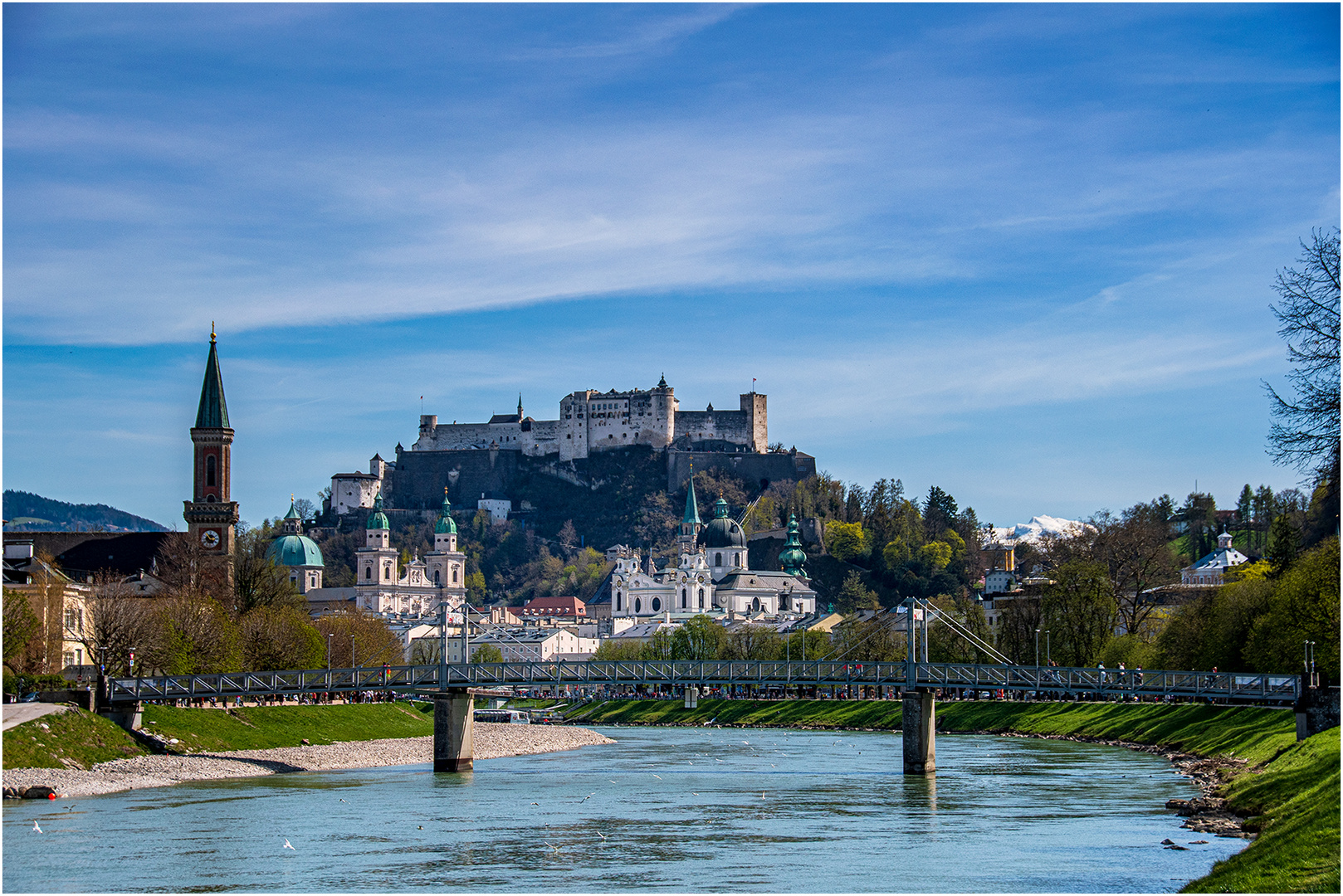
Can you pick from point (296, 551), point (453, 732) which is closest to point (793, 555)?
point (296, 551)

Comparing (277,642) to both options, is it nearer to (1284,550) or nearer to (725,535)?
(1284,550)

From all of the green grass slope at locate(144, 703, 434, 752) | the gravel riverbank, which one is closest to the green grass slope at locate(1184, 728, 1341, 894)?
the gravel riverbank

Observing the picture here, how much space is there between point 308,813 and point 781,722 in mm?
57771

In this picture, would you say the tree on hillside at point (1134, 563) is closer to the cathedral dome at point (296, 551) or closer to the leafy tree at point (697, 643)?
the leafy tree at point (697, 643)

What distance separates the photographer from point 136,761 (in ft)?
179

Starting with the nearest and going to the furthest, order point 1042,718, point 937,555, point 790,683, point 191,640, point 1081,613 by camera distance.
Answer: point 790,683 → point 191,640 → point 1042,718 → point 1081,613 → point 937,555

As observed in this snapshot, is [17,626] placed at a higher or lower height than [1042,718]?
higher

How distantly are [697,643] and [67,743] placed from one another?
7456 cm

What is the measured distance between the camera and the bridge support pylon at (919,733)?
57.5m

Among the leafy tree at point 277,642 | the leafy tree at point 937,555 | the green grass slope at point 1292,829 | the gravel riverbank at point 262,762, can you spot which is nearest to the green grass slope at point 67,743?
the gravel riverbank at point 262,762

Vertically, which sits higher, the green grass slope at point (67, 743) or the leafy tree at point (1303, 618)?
the leafy tree at point (1303, 618)

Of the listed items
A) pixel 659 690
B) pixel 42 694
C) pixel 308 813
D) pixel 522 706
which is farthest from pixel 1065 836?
pixel 522 706

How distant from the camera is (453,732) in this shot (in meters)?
62.1

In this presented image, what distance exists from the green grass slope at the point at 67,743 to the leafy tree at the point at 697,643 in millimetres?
67183
